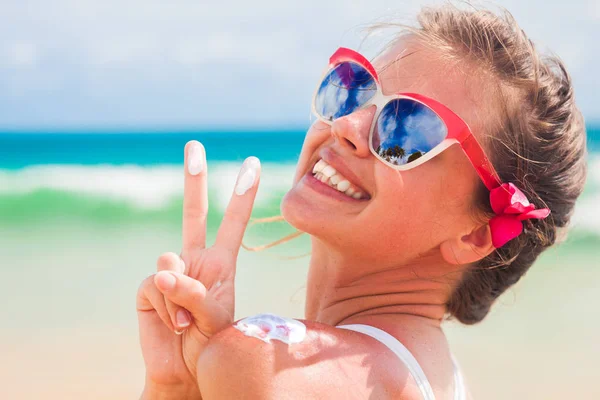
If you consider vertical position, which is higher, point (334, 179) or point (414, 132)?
point (414, 132)

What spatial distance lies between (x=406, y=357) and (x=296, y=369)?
42 centimetres

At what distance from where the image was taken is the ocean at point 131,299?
5.42 m

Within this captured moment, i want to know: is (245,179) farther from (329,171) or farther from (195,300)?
(195,300)

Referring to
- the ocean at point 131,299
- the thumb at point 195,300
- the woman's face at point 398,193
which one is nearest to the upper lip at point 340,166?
the woman's face at point 398,193

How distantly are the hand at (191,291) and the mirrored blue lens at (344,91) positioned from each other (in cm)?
39

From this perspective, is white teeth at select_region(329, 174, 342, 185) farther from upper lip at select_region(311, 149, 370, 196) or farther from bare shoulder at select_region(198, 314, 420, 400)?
bare shoulder at select_region(198, 314, 420, 400)

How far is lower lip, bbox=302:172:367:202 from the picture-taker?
2420 millimetres

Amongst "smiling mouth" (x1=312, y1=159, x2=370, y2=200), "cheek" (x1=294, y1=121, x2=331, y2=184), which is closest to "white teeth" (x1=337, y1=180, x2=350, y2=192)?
"smiling mouth" (x1=312, y1=159, x2=370, y2=200)

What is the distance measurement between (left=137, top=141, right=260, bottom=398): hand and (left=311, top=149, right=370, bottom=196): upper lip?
26 centimetres

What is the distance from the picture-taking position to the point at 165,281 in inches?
76.5

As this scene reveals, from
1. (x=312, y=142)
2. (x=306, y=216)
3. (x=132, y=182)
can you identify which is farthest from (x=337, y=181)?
(x=132, y=182)

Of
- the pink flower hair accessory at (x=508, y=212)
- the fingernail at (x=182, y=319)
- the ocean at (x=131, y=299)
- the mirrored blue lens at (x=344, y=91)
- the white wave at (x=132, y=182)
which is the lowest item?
the white wave at (x=132, y=182)

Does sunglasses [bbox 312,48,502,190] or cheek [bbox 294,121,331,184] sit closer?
sunglasses [bbox 312,48,502,190]

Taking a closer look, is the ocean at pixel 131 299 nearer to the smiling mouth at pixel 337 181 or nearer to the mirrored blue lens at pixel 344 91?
the smiling mouth at pixel 337 181
